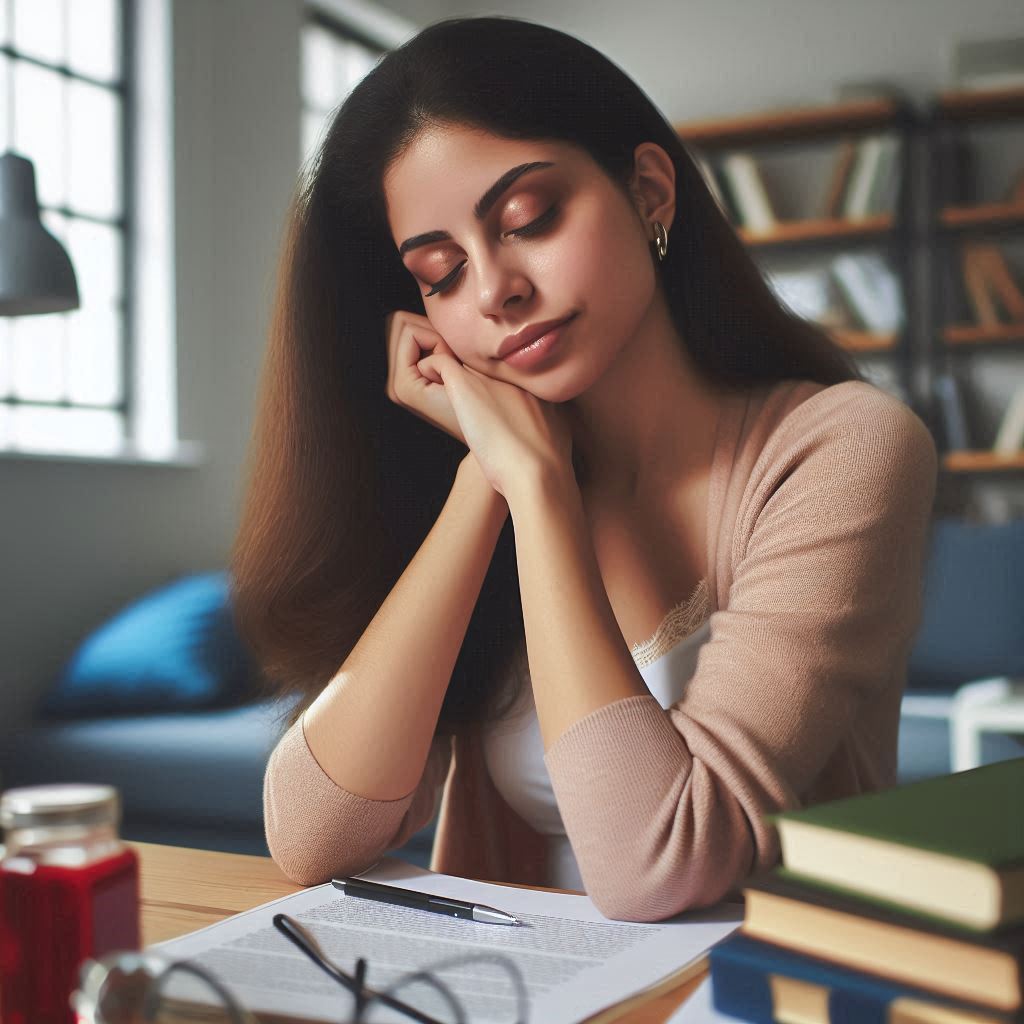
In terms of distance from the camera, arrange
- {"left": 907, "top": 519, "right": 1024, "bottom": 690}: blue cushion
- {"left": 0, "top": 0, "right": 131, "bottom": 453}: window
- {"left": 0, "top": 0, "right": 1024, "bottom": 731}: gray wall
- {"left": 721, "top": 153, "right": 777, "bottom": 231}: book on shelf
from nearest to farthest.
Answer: {"left": 0, "top": 0, "right": 1024, "bottom": 731}: gray wall < {"left": 0, "top": 0, "right": 131, "bottom": 453}: window < {"left": 907, "top": 519, "right": 1024, "bottom": 690}: blue cushion < {"left": 721, "top": 153, "right": 777, "bottom": 231}: book on shelf

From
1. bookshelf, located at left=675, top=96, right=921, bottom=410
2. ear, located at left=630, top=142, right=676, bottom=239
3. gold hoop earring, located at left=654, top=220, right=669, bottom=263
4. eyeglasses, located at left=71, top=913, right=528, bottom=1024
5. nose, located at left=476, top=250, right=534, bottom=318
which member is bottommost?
eyeglasses, located at left=71, top=913, right=528, bottom=1024

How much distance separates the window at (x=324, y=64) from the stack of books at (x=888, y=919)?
4010 mm

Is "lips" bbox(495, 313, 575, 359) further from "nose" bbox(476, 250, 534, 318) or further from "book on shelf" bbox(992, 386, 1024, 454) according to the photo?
"book on shelf" bbox(992, 386, 1024, 454)

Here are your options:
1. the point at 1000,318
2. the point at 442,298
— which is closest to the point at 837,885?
the point at 442,298

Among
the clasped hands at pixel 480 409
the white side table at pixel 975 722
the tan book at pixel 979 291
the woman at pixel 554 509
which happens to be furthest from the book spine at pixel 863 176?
the clasped hands at pixel 480 409

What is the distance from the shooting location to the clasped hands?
3.24 ft

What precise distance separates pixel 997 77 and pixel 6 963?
4663mm

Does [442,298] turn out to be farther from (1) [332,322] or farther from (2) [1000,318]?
(2) [1000,318]

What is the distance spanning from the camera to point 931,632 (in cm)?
341

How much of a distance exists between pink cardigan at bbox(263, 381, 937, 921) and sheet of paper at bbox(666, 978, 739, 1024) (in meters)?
0.13

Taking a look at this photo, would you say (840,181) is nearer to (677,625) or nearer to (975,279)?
(975,279)

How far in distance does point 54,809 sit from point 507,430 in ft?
1.89

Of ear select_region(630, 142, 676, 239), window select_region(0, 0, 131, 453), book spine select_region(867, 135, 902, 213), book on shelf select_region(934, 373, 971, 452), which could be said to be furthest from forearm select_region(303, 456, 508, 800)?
book spine select_region(867, 135, 902, 213)

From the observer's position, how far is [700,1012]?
599mm
